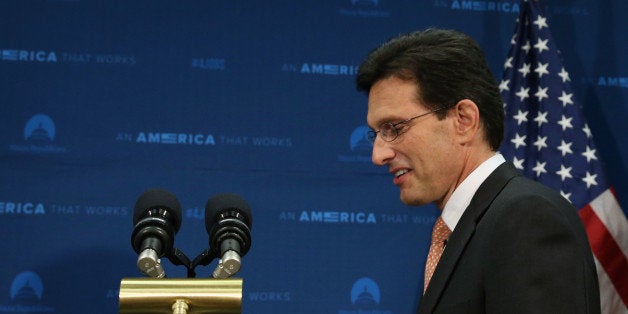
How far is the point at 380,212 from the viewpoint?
3564mm

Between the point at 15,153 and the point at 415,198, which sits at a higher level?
the point at 15,153

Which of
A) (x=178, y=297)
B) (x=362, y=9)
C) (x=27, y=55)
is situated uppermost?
(x=362, y=9)

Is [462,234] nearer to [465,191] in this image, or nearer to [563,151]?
[465,191]

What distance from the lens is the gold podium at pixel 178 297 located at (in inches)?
42.5

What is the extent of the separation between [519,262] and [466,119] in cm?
44

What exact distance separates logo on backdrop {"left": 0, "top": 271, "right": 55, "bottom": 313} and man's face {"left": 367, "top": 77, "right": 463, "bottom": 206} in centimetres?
217

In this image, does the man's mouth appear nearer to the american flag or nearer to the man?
the man

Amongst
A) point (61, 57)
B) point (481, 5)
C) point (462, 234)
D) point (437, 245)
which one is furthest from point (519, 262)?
point (61, 57)

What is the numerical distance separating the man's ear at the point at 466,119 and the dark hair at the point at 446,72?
0.01 m

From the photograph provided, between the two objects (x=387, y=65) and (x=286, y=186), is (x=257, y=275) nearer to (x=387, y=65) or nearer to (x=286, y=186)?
(x=286, y=186)

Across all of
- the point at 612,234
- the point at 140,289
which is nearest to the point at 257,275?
the point at 612,234

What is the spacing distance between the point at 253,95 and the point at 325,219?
0.65 m

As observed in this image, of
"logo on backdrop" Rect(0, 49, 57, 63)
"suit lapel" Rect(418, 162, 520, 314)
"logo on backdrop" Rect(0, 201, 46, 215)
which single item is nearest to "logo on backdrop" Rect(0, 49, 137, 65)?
"logo on backdrop" Rect(0, 49, 57, 63)

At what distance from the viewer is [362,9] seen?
3662 millimetres
